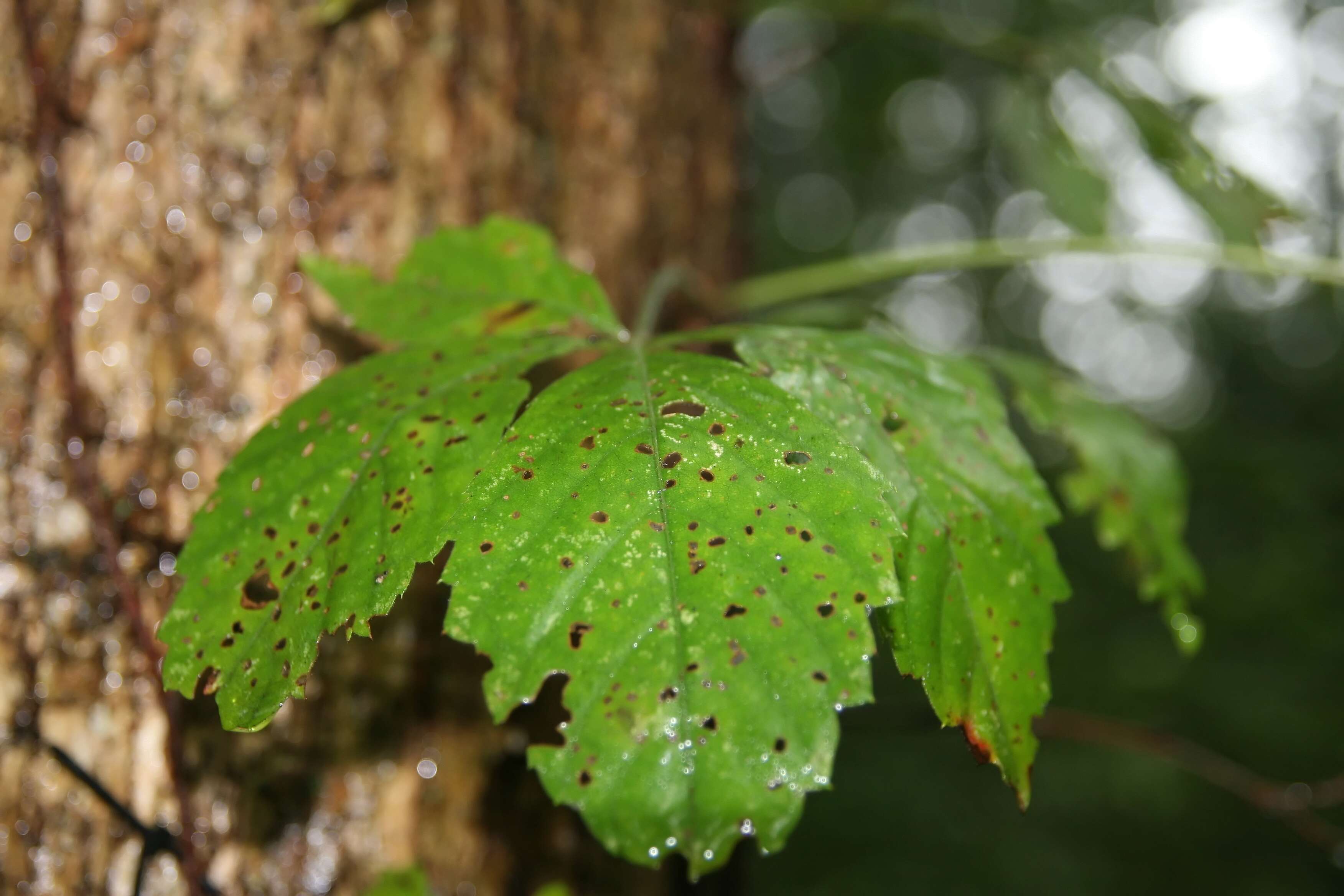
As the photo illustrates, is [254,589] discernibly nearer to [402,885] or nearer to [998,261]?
[402,885]

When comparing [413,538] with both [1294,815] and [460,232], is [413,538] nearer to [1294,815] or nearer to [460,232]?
[460,232]

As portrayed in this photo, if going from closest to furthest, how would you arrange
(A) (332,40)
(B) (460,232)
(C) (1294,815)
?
1. (B) (460,232)
2. (A) (332,40)
3. (C) (1294,815)

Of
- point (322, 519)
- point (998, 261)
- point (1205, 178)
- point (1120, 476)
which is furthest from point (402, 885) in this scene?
point (1205, 178)

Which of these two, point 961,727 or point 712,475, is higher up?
point 712,475

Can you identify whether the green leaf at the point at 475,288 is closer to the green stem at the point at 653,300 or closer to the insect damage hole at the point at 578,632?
the green stem at the point at 653,300

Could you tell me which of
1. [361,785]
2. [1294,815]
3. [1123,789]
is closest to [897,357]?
[361,785]
